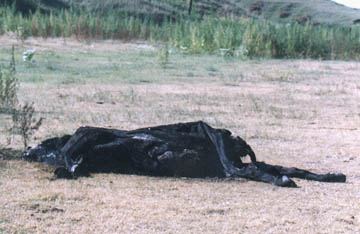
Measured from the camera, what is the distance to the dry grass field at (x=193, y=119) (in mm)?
3764

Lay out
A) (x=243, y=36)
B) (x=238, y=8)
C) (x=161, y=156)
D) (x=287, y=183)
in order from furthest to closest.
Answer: (x=238, y=8)
(x=243, y=36)
(x=161, y=156)
(x=287, y=183)

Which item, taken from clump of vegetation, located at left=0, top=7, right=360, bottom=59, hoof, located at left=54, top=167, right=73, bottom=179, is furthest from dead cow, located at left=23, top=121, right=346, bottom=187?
clump of vegetation, located at left=0, top=7, right=360, bottom=59

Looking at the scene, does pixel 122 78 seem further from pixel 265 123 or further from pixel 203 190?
pixel 203 190

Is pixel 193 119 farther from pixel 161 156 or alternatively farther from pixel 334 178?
pixel 334 178

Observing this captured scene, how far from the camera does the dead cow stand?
4875mm

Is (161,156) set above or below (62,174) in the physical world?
above

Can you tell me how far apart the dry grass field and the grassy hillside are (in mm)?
24407

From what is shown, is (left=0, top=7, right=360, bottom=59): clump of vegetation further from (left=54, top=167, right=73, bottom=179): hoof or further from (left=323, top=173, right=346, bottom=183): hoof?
(left=54, top=167, right=73, bottom=179): hoof

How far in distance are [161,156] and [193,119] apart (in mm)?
2940

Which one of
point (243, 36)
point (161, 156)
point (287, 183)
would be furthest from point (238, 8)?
point (287, 183)

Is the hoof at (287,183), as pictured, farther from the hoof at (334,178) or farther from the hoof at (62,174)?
the hoof at (62,174)

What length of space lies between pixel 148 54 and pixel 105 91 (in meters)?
8.84

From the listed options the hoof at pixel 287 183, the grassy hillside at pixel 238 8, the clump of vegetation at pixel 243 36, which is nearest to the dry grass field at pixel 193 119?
the hoof at pixel 287 183

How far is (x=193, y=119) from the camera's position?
780cm
